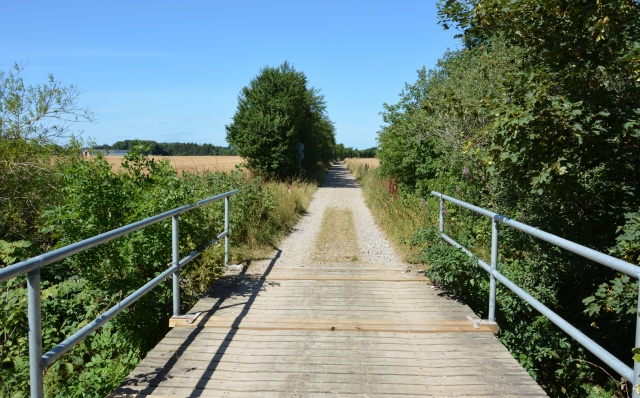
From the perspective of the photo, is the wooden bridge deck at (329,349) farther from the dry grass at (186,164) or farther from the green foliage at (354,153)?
the green foliage at (354,153)

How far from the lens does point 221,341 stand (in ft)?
15.2

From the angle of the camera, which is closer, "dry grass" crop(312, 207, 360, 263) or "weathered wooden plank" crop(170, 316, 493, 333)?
"weathered wooden plank" crop(170, 316, 493, 333)

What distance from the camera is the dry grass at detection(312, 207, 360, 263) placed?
30.8 ft

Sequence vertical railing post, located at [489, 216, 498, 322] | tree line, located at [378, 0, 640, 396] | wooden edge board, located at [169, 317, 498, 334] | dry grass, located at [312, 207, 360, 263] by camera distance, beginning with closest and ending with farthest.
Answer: vertical railing post, located at [489, 216, 498, 322] → wooden edge board, located at [169, 317, 498, 334] → tree line, located at [378, 0, 640, 396] → dry grass, located at [312, 207, 360, 263]

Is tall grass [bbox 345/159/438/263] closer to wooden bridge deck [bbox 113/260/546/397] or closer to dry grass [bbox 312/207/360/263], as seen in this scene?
A: dry grass [bbox 312/207/360/263]

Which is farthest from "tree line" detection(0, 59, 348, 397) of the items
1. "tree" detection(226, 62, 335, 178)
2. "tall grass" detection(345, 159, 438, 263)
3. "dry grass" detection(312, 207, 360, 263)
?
"tree" detection(226, 62, 335, 178)

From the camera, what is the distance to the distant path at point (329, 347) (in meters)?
3.76

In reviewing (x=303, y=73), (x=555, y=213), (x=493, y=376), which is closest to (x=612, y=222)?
(x=555, y=213)

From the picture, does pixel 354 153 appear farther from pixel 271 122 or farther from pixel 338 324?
pixel 338 324

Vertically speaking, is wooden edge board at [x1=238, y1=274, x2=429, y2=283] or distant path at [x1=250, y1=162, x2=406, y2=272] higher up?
wooden edge board at [x1=238, y1=274, x2=429, y2=283]

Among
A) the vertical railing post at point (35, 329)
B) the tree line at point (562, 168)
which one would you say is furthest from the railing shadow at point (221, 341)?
the tree line at point (562, 168)

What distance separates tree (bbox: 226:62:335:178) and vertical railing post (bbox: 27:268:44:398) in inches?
935

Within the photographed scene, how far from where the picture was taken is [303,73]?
104ft

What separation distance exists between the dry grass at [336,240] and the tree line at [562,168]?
2.34 m
